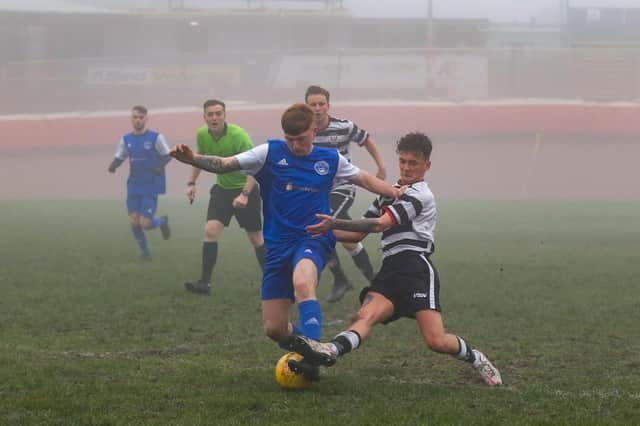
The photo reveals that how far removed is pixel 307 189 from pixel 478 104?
2750 centimetres

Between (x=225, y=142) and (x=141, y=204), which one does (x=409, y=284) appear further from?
(x=141, y=204)

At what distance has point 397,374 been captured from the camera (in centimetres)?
698

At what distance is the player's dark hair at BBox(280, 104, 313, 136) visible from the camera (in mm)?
6684

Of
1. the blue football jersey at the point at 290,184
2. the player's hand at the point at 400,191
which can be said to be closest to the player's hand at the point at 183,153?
the blue football jersey at the point at 290,184

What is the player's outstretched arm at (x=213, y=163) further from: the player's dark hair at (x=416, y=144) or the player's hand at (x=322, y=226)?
the player's dark hair at (x=416, y=144)

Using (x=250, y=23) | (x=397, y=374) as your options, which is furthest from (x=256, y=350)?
(x=250, y=23)

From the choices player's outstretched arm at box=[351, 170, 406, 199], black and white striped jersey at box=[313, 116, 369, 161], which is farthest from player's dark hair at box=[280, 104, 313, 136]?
black and white striped jersey at box=[313, 116, 369, 161]

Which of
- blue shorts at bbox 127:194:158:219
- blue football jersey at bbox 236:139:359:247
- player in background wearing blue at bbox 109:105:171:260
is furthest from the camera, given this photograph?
blue shorts at bbox 127:194:158:219

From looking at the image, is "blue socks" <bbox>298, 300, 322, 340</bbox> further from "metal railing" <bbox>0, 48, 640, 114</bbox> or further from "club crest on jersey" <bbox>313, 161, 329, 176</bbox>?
"metal railing" <bbox>0, 48, 640, 114</bbox>

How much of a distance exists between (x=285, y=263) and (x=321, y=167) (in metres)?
0.66

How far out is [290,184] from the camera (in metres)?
6.79

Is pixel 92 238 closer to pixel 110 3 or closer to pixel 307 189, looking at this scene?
pixel 307 189

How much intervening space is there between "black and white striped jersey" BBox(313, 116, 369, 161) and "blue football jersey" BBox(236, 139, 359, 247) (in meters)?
3.52

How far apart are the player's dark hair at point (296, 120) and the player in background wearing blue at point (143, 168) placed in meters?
7.61
